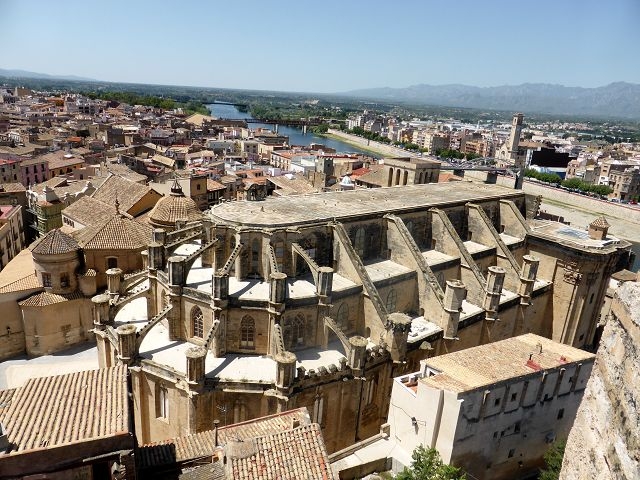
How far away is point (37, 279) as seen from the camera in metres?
30.3

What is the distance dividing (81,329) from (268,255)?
16.0 meters

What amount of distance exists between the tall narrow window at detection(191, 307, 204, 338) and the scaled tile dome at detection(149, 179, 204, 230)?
1347cm

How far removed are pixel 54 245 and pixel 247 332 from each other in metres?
15.4

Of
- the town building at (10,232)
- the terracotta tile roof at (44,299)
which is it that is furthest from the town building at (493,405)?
the town building at (10,232)

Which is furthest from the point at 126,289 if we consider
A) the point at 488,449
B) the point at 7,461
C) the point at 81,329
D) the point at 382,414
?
the point at 488,449

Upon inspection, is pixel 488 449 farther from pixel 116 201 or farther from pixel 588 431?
pixel 116 201

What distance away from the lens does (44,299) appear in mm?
29812

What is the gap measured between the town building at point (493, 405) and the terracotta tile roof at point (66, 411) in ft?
37.8

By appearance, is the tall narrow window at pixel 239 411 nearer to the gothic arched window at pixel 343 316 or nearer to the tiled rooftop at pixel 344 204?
the gothic arched window at pixel 343 316

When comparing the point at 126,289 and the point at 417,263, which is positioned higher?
the point at 417,263

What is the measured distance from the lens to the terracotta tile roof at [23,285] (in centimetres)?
2930

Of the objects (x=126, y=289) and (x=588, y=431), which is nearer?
(x=588, y=431)

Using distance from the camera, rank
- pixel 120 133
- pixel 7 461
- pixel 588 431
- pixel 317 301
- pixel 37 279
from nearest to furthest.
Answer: pixel 588 431 < pixel 7 461 < pixel 317 301 < pixel 37 279 < pixel 120 133

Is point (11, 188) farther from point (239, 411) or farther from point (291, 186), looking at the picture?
point (239, 411)
